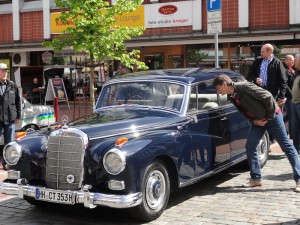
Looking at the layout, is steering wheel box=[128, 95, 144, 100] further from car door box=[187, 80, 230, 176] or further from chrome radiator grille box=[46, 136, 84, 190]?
chrome radiator grille box=[46, 136, 84, 190]

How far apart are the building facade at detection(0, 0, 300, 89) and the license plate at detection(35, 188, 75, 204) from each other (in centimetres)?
1086

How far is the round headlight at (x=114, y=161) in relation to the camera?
15.8ft

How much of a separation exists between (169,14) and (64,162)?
38.7ft

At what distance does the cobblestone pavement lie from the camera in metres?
5.26

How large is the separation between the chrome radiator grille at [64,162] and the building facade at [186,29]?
10536 millimetres

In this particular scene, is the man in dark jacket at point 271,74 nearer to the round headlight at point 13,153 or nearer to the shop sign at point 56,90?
the round headlight at point 13,153

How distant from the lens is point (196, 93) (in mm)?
6422

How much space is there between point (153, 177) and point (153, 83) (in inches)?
64.6

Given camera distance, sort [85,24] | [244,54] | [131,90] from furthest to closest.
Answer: [244,54] → [85,24] → [131,90]

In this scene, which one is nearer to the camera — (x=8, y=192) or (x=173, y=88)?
(x=8, y=192)

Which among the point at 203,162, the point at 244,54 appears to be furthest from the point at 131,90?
the point at 244,54

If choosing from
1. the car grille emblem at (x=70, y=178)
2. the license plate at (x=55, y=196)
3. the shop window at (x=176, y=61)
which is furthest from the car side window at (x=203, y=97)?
the shop window at (x=176, y=61)

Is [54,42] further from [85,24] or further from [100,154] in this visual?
[100,154]

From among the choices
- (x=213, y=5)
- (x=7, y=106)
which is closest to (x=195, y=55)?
(x=213, y=5)
